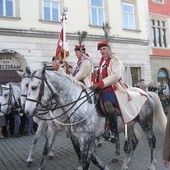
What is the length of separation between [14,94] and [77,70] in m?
3.96

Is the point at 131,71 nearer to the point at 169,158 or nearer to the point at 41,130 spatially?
the point at 41,130

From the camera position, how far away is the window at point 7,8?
57.5ft

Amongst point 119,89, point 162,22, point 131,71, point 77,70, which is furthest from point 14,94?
point 162,22

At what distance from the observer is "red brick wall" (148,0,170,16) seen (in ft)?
80.5

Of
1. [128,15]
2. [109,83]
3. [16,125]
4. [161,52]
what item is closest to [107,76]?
[109,83]

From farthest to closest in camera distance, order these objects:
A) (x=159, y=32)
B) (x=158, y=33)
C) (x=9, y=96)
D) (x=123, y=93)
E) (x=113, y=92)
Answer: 1. (x=159, y=32)
2. (x=158, y=33)
3. (x=9, y=96)
4. (x=123, y=93)
5. (x=113, y=92)

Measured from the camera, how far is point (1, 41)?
55.8 feet

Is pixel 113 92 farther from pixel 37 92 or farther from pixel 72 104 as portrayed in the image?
pixel 37 92

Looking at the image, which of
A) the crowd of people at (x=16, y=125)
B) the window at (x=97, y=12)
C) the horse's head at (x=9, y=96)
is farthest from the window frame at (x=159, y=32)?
the horse's head at (x=9, y=96)

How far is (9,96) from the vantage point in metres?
10.0

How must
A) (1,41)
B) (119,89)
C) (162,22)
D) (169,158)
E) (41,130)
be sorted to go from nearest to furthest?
(169,158) < (119,89) < (41,130) < (1,41) < (162,22)

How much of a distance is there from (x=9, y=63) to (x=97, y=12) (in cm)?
687

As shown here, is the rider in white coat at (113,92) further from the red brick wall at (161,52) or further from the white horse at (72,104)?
the red brick wall at (161,52)

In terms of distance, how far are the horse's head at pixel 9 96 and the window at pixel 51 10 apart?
31.1 feet
